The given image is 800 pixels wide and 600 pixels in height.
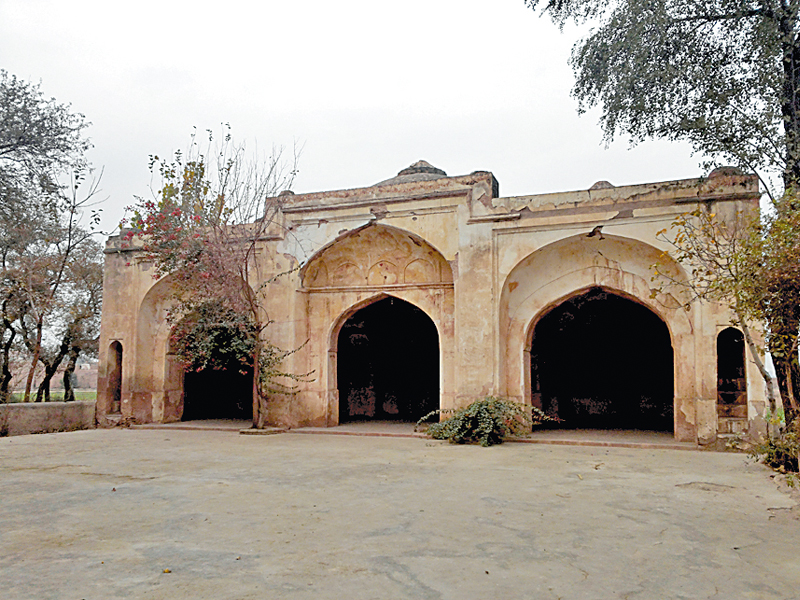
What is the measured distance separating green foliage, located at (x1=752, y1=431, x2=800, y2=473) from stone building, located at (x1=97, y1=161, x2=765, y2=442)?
2.46m

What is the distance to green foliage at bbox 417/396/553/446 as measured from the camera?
10.2 meters

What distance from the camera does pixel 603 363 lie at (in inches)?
602

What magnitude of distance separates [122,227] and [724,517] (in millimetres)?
13153

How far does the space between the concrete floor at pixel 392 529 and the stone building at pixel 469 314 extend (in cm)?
295

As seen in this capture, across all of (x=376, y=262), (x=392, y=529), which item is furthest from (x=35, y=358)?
(x=392, y=529)

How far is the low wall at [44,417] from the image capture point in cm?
1153

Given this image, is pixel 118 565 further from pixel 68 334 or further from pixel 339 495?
pixel 68 334

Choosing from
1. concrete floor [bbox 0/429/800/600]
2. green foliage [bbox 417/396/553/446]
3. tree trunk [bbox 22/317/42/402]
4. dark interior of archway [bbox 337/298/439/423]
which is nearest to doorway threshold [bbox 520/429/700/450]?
green foliage [bbox 417/396/553/446]

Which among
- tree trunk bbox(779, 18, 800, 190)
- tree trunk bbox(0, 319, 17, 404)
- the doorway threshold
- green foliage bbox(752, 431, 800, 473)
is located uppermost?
tree trunk bbox(779, 18, 800, 190)

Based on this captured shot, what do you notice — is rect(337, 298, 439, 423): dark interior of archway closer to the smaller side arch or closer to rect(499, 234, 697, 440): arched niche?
rect(499, 234, 697, 440): arched niche

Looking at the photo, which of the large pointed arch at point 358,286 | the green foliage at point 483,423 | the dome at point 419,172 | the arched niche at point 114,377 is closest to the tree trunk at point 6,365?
the arched niche at point 114,377

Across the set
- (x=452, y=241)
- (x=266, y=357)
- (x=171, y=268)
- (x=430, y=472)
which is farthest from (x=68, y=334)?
(x=430, y=472)

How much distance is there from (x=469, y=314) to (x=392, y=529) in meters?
6.92

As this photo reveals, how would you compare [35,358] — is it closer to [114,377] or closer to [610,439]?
[114,377]
